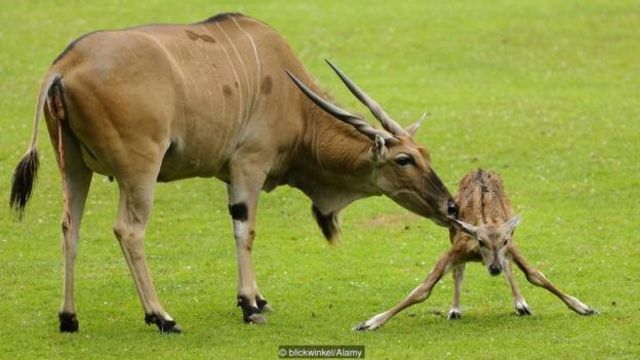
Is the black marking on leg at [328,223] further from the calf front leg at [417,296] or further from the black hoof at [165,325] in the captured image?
the black hoof at [165,325]

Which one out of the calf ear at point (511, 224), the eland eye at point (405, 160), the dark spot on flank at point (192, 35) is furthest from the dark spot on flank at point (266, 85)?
the calf ear at point (511, 224)

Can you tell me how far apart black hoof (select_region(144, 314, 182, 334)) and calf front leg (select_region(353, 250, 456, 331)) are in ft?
4.42

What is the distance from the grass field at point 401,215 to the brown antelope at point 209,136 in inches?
29.7

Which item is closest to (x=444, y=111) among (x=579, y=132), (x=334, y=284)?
(x=579, y=132)

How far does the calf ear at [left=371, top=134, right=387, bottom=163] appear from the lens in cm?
1080

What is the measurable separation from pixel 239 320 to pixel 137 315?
33.1 inches

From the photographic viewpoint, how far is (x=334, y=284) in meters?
12.3

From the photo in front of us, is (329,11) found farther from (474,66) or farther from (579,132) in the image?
A: (579,132)

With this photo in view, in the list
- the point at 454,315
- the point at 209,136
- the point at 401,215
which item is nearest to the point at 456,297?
the point at 454,315

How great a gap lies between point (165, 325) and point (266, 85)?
233 cm

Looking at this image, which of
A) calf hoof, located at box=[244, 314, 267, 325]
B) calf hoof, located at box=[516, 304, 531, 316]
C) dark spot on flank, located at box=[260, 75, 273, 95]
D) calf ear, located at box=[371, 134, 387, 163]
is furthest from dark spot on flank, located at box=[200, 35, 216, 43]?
calf hoof, located at box=[516, 304, 531, 316]

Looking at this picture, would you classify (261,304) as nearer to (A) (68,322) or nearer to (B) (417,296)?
(B) (417,296)

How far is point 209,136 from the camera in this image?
426 inches

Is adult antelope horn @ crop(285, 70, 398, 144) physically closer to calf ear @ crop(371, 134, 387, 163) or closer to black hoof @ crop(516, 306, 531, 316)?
calf ear @ crop(371, 134, 387, 163)
